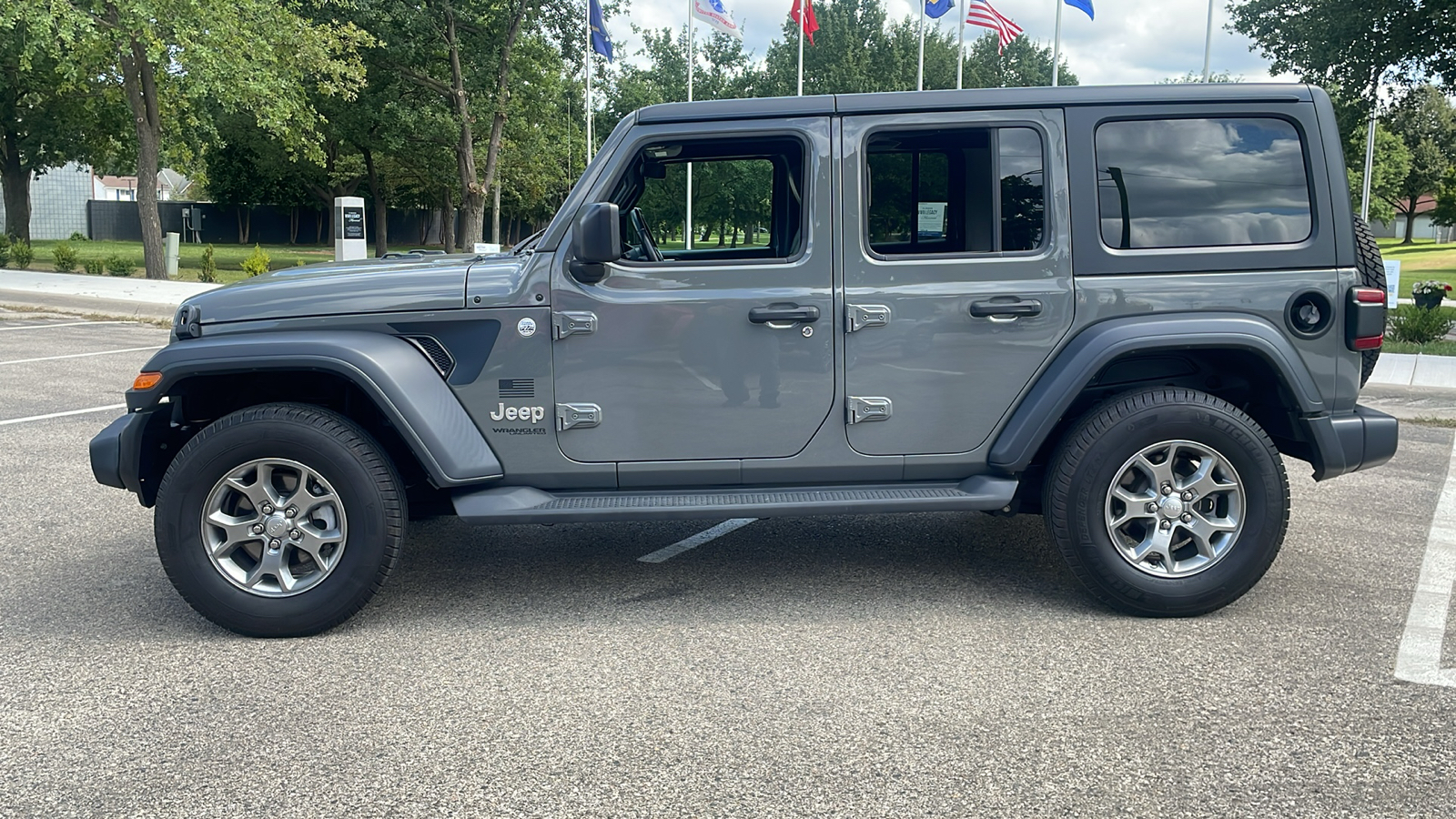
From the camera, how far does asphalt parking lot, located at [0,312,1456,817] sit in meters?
3.14

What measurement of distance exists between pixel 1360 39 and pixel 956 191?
19.1 metres

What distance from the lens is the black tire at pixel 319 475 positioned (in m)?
4.20

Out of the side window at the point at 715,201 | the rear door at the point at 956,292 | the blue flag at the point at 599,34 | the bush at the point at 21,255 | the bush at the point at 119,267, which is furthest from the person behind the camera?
the blue flag at the point at 599,34

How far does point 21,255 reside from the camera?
1152 inches

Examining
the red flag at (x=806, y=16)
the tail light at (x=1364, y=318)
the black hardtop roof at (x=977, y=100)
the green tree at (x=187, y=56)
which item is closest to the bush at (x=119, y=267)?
the green tree at (x=187, y=56)

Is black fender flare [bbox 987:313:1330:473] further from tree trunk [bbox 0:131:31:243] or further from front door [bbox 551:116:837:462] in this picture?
tree trunk [bbox 0:131:31:243]

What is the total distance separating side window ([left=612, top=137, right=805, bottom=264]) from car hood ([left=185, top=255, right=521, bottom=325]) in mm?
603

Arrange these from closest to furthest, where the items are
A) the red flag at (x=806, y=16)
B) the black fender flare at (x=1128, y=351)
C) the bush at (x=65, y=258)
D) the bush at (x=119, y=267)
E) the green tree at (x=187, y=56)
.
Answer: the black fender flare at (x=1128, y=351), the green tree at (x=187, y=56), the bush at (x=119, y=267), the bush at (x=65, y=258), the red flag at (x=806, y=16)

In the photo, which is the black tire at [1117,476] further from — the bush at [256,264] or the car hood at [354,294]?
the bush at [256,264]

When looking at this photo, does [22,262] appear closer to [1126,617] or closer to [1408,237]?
[1126,617]

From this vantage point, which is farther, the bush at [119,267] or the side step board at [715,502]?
the bush at [119,267]

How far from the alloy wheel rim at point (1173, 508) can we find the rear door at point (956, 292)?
551mm

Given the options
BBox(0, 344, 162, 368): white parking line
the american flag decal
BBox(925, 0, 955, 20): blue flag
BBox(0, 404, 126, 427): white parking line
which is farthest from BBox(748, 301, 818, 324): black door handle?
BBox(925, 0, 955, 20): blue flag

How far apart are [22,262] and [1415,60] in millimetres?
31287
